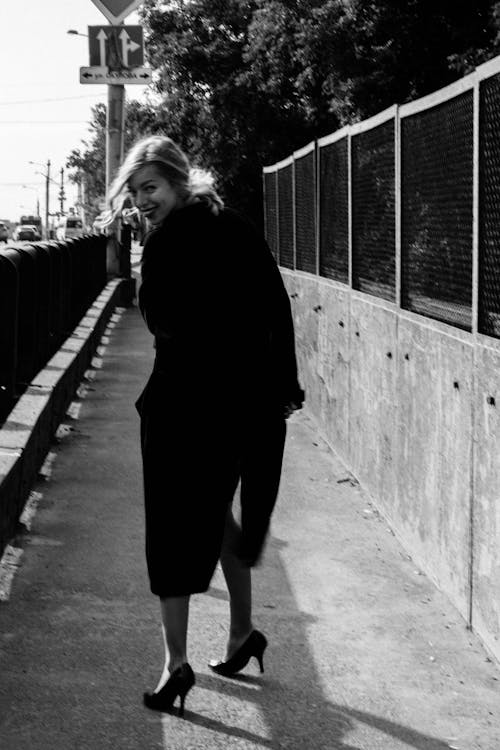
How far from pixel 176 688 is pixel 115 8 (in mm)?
16582

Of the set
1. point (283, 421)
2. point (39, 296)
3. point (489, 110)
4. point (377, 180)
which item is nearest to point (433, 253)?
point (489, 110)

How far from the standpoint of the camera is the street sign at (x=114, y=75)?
19.7 meters

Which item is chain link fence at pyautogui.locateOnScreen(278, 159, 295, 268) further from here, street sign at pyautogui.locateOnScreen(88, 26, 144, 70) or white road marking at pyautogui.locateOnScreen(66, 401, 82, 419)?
street sign at pyautogui.locateOnScreen(88, 26, 144, 70)

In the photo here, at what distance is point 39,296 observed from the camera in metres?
9.37

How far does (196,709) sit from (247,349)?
45.5 inches

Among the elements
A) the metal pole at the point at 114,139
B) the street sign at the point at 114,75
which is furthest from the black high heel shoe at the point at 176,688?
the metal pole at the point at 114,139

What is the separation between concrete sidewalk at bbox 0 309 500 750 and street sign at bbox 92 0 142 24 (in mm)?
13390

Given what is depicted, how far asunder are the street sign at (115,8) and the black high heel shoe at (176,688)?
16.5 meters

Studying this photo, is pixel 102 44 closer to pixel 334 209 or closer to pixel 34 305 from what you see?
pixel 334 209

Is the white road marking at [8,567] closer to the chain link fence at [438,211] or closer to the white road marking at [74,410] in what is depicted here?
the chain link fence at [438,211]

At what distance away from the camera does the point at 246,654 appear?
458 cm

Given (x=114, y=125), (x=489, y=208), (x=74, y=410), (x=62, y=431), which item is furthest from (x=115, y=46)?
(x=489, y=208)

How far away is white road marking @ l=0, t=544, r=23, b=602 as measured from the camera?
18.2 ft

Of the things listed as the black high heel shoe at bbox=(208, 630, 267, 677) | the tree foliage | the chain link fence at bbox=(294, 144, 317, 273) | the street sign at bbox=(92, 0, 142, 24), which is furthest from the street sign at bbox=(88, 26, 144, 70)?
the black high heel shoe at bbox=(208, 630, 267, 677)
